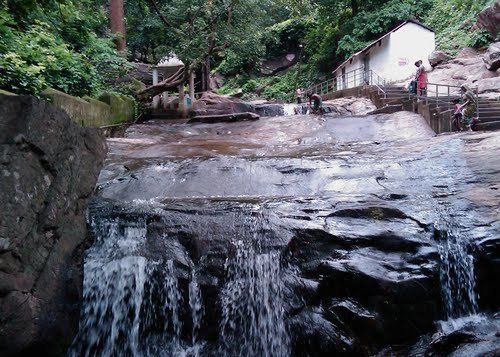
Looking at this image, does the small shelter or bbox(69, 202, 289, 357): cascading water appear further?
the small shelter

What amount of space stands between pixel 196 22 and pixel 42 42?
7667 mm

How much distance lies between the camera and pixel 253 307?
194 inches

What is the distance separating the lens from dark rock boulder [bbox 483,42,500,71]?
18.3 m

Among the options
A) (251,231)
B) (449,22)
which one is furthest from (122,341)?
(449,22)

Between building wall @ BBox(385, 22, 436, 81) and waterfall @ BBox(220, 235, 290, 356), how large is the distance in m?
23.2

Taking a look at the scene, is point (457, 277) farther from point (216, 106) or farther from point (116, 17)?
point (216, 106)

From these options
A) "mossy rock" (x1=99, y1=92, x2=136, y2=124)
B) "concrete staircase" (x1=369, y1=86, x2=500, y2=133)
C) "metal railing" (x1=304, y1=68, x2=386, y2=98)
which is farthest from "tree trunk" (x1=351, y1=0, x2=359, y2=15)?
"mossy rock" (x1=99, y1=92, x2=136, y2=124)

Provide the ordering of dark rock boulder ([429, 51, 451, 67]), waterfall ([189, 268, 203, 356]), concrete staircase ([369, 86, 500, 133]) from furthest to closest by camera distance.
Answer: dark rock boulder ([429, 51, 451, 67]), concrete staircase ([369, 86, 500, 133]), waterfall ([189, 268, 203, 356])

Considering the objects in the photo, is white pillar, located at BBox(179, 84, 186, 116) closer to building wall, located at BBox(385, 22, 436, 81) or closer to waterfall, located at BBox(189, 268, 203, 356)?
building wall, located at BBox(385, 22, 436, 81)

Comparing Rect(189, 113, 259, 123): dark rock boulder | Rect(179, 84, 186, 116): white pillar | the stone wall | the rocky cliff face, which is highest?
Rect(179, 84, 186, 116): white pillar

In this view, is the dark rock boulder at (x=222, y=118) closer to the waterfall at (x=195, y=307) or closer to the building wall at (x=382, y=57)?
the building wall at (x=382, y=57)

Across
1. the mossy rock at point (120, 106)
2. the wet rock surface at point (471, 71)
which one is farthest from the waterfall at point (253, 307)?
the wet rock surface at point (471, 71)

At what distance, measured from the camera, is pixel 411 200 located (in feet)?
20.5

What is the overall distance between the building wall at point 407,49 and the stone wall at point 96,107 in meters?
16.7
